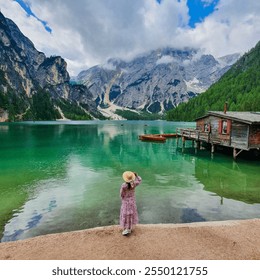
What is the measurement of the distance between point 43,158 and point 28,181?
582 inches

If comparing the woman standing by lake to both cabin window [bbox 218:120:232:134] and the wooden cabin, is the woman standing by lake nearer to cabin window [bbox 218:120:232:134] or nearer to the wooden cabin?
the wooden cabin

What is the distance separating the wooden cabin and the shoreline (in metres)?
26.5

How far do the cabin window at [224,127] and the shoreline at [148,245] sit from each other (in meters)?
29.4

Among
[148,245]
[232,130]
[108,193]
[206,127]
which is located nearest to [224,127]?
[232,130]

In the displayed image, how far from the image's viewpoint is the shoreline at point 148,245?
8953 millimetres

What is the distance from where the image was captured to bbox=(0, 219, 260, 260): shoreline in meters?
8.95

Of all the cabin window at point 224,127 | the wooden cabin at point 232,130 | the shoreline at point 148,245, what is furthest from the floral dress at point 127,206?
the cabin window at point 224,127

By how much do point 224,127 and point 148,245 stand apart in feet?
114

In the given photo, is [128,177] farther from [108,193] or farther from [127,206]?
[108,193]

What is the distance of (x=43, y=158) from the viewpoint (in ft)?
130

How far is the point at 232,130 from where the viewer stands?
38.2 meters

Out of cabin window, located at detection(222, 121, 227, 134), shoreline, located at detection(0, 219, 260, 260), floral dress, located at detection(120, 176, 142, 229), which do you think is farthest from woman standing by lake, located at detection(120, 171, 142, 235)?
cabin window, located at detection(222, 121, 227, 134)

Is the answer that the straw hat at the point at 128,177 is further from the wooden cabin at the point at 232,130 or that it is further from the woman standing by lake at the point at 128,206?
the wooden cabin at the point at 232,130
